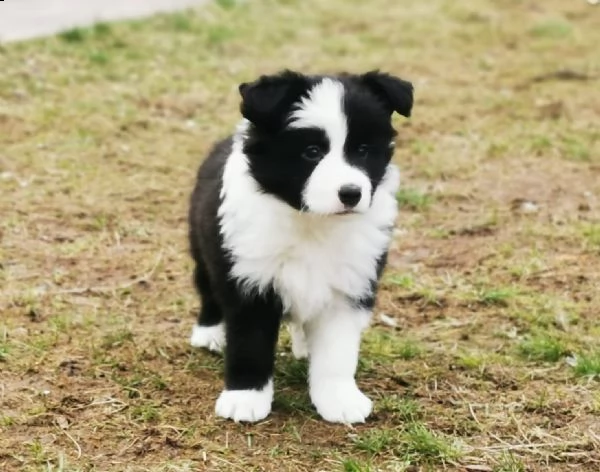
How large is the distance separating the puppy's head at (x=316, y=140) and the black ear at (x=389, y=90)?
2 cm

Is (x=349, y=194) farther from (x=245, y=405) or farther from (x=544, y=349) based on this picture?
(x=544, y=349)

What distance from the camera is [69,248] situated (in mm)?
6086

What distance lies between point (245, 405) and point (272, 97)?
1144mm

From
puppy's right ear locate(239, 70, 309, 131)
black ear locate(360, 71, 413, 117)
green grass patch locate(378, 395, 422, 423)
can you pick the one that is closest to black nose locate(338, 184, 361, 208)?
puppy's right ear locate(239, 70, 309, 131)

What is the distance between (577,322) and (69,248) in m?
2.69

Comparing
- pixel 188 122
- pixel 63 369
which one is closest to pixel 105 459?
pixel 63 369

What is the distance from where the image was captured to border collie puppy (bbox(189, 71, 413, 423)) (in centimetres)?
383

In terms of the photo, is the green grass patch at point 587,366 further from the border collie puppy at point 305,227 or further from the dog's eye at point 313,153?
the dog's eye at point 313,153

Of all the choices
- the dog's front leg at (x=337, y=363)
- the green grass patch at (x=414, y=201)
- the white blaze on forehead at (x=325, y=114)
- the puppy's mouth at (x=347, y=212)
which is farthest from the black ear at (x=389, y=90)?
the green grass patch at (x=414, y=201)

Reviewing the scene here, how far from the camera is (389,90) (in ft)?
13.1

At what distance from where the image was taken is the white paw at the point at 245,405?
13.6ft

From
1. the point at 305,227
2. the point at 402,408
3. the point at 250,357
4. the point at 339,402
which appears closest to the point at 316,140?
the point at 305,227

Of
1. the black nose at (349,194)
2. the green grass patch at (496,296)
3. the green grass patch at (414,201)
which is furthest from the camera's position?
the green grass patch at (414,201)

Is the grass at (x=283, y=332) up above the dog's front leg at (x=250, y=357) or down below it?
below
